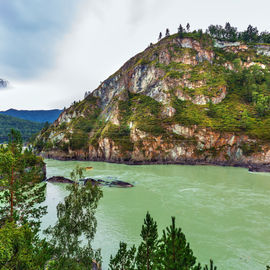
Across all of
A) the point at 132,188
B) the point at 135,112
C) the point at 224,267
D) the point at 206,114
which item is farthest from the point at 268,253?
the point at 135,112

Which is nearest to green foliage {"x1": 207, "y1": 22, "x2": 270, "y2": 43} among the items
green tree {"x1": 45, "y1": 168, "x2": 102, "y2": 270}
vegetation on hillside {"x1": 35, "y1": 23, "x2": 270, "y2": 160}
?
vegetation on hillside {"x1": 35, "y1": 23, "x2": 270, "y2": 160}

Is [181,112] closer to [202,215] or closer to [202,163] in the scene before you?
[202,163]

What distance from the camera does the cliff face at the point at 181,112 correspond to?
65.1 meters

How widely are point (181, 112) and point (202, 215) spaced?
5945cm

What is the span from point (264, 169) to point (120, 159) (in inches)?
1905

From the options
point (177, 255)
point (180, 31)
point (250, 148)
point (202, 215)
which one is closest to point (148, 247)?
point (177, 255)

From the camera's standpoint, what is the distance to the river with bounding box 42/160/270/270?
1516cm

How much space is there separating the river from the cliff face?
92.6 feet

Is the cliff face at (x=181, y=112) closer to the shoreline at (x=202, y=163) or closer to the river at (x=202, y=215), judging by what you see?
the shoreline at (x=202, y=163)

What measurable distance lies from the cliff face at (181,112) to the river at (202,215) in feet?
92.6

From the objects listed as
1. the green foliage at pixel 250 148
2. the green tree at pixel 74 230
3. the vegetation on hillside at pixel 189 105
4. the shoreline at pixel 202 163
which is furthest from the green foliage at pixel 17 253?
the green foliage at pixel 250 148

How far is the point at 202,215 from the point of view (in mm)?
22141

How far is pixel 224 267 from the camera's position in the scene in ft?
43.7

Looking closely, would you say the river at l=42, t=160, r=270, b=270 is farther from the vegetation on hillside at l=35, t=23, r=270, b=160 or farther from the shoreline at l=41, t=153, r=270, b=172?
the vegetation on hillside at l=35, t=23, r=270, b=160
